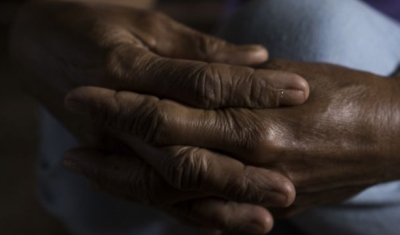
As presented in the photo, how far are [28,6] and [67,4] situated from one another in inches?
3.1

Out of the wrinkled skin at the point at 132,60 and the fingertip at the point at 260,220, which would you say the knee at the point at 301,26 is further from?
the fingertip at the point at 260,220

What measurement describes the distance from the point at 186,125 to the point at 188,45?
16 centimetres

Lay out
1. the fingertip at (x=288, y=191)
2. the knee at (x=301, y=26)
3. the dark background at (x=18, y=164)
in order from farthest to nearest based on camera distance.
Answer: the dark background at (x=18, y=164) → the knee at (x=301, y=26) → the fingertip at (x=288, y=191)

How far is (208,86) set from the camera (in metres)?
0.63

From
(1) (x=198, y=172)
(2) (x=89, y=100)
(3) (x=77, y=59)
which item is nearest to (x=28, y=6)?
(3) (x=77, y=59)

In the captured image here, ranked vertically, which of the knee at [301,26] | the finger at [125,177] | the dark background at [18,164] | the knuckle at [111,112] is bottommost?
the dark background at [18,164]

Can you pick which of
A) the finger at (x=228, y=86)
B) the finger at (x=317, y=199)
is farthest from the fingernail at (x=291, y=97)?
the finger at (x=317, y=199)

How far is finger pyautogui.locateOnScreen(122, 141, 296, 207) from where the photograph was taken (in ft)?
2.03

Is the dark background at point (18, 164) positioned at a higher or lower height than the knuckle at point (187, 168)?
lower

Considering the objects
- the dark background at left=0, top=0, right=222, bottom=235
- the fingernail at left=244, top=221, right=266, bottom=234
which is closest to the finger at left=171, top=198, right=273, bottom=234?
the fingernail at left=244, top=221, right=266, bottom=234

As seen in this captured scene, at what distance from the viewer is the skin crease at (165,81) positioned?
2.06 ft

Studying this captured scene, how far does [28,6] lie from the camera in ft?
2.99

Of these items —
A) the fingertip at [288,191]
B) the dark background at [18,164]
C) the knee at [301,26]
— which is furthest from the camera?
the dark background at [18,164]

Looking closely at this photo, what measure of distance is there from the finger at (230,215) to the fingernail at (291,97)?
0.37 feet
